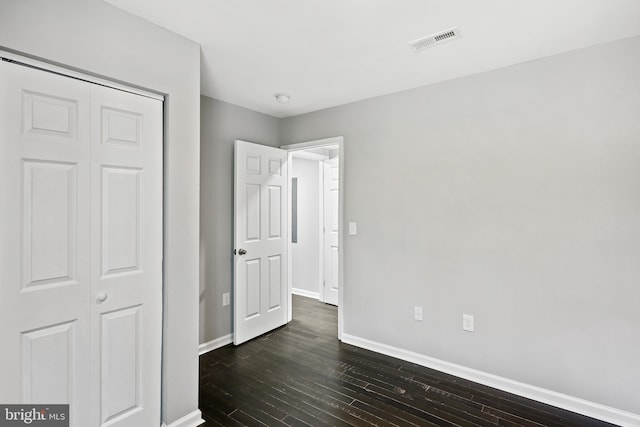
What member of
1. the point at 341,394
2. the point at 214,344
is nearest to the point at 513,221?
the point at 341,394

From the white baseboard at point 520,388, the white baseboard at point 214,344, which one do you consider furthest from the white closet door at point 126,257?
the white baseboard at point 520,388

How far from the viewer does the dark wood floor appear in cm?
213

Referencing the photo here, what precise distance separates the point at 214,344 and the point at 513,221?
2994 mm

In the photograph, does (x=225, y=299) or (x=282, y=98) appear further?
(x=225, y=299)

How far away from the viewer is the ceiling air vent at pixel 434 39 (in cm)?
202

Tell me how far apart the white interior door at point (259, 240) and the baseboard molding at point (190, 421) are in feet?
3.81

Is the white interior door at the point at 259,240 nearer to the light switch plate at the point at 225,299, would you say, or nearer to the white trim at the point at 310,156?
the light switch plate at the point at 225,299

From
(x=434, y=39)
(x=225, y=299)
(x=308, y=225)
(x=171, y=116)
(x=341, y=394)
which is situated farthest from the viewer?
(x=308, y=225)

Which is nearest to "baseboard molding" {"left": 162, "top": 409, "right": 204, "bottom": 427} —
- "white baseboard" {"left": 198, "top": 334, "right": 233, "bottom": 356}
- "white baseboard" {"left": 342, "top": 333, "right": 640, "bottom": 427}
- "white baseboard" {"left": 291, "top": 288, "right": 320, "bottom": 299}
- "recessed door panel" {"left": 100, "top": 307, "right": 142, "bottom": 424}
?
"recessed door panel" {"left": 100, "top": 307, "right": 142, "bottom": 424}

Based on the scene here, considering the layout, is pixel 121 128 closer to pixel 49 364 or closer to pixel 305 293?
pixel 49 364

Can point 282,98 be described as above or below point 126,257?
above

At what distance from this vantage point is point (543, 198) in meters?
2.36

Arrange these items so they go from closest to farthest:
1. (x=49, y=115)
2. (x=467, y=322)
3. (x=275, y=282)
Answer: (x=49, y=115) < (x=467, y=322) < (x=275, y=282)

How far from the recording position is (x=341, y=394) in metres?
2.42
